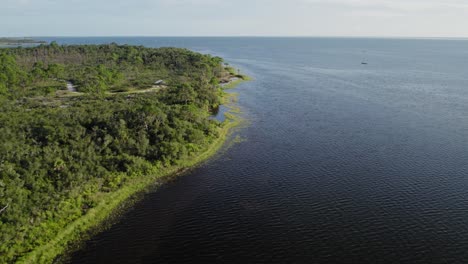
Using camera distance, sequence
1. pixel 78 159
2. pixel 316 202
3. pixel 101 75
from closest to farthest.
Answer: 1. pixel 316 202
2. pixel 78 159
3. pixel 101 75

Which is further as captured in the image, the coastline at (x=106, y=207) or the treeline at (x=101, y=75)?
the treeline at (x=101, y=75)

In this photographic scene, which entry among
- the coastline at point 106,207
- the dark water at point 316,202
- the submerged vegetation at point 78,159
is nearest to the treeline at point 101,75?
the submerged vegetation at point 78,159

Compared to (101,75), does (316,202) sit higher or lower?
lower

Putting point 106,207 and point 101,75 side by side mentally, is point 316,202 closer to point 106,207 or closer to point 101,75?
point 106,207

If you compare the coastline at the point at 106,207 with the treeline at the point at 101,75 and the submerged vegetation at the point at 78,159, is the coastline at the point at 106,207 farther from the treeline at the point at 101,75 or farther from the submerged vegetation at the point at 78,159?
the treeline at the point at 101,75

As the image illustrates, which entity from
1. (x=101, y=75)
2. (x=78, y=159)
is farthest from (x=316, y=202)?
(x=101, y=75)

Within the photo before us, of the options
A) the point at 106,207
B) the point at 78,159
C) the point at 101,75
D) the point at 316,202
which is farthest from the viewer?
the point at 101,75

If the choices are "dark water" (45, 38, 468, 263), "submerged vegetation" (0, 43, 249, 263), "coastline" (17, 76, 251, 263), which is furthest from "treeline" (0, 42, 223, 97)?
"dark water" (45, 38, 468, 263)

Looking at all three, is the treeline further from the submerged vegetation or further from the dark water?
the dark water
